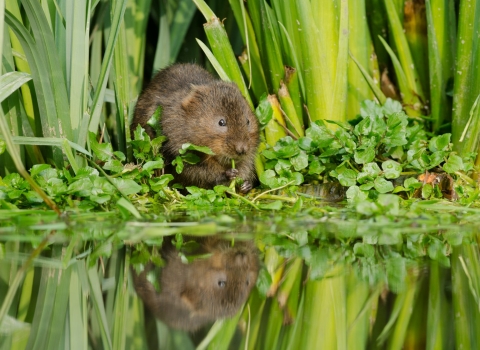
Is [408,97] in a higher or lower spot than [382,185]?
higher

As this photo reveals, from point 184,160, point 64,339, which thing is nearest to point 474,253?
point 64,339

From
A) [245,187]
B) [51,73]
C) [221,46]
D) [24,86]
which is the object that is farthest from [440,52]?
[24,86]

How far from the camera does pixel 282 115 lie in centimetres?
448

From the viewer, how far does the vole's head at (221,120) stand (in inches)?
167

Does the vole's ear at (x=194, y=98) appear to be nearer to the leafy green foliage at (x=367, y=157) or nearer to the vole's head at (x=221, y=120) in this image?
the vole's head at (x=221, y=120)

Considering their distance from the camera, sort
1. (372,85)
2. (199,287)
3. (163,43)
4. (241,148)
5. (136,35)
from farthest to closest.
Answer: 1. (163,43)
2. (136,35)
3. (372,85)
4. (241,148)
5. (199,287)

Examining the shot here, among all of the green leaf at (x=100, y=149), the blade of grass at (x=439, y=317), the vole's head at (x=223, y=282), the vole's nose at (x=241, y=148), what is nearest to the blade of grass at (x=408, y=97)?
the vole's nose at (x=241, y=148)

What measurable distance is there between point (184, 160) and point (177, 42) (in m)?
1.06

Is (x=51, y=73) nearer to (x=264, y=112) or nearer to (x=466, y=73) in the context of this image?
(x=264, y=112)

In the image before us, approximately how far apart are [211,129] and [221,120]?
0.24 feet

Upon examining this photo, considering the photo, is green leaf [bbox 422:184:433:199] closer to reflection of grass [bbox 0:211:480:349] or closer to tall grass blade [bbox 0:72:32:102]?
reflection of grass [bbox 0:211:480:349]

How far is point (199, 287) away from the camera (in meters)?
2.24

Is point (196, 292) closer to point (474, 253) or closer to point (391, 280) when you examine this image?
point (391, 280)

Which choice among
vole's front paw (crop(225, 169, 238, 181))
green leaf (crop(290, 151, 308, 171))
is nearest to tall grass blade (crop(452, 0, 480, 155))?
green leaf (crop(290, 151, 308, 171))
